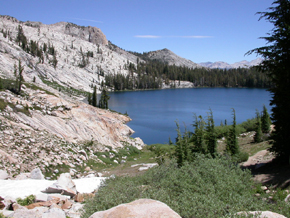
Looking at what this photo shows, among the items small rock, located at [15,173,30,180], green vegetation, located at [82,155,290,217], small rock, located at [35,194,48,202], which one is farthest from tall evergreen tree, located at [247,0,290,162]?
small rock, located at [15,173,30,180]

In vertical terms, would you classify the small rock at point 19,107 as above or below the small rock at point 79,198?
above

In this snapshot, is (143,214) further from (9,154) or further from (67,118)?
(67,118)

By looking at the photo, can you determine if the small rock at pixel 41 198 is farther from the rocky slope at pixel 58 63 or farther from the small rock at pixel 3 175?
the rocky slope at pixel 58 63

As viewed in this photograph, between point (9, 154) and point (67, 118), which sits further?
point (67, 118)

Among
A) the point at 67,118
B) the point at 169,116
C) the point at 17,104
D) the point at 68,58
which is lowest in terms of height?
the point at 169,116

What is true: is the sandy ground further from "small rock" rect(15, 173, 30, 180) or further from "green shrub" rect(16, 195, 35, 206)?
"small rock" rect(15, 173, 30, 180)

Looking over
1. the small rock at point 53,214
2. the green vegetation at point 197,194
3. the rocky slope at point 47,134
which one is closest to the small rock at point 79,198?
the green vegetation at point 197,194

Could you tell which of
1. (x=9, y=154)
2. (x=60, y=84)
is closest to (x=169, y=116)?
(x=9, y=154)

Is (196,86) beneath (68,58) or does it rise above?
beneath

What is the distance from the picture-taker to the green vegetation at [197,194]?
6.50m

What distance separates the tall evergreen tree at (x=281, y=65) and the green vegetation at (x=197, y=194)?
16.7 feet

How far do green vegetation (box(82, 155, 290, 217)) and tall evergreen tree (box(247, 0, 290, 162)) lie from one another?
508 cm

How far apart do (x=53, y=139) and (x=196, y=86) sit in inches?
7414

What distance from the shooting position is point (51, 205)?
8.27 m
